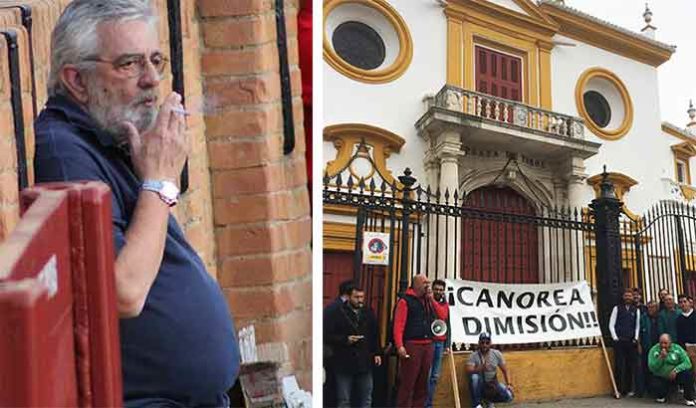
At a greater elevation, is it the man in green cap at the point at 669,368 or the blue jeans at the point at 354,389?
the blue jeans at the point at 354,389

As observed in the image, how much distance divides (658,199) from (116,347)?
2231 millimetres

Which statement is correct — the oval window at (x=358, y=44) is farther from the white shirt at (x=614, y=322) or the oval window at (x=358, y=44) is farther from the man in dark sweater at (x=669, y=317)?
the white shirt at (x=614, y=322)

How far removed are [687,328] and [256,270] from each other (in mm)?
1821

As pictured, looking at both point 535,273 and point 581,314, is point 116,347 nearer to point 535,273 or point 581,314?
point 535,273

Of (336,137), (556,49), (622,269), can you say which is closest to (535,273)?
(622,269)

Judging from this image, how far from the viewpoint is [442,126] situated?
1.74 meters

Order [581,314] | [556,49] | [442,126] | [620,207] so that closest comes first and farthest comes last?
1. [442,126]
2. [556,49]
3. [620,207]
4. [581,314]

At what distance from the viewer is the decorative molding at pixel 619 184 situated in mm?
2164

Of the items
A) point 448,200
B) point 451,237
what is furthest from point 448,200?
point 451,237

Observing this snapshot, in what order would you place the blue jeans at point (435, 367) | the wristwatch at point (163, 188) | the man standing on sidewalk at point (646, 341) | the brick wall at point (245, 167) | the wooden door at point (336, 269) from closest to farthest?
the wristwatch at point (163, 188), the brick wall at point (245, 167), the wooden door at point (336, 269), the blue jeans at point (435, 367), the man standing on sidewalk at point (646, 341)

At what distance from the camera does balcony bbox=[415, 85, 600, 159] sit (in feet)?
6.50

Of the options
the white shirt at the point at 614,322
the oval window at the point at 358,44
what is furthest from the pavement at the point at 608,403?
the oval window at the point at 358,44

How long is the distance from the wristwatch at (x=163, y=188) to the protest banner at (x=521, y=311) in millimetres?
1708

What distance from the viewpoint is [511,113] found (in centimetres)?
204
